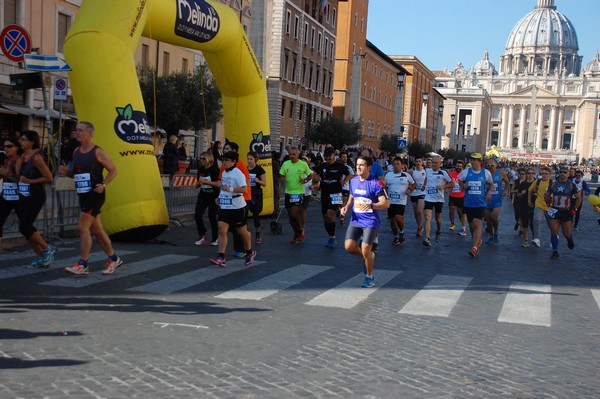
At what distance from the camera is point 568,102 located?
18925cm

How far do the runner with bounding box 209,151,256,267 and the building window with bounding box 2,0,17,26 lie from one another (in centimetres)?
1622

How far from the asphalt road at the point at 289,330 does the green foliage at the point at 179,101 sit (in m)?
17.6

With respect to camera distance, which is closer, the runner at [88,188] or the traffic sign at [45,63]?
the runner at [88,188]

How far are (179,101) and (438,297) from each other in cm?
2196

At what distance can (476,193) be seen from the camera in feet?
45.3

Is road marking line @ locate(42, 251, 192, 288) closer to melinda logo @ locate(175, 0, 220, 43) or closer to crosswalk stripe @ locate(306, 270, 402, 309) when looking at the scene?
crosswalk stripe @ locate(306, 270, 402, 309)

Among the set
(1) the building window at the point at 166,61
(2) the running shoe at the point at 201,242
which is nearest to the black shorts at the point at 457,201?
(2) the running shoe at the point at 201,242

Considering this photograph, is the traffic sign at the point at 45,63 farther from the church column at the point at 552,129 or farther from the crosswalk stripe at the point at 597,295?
the church column at the point at 552,129

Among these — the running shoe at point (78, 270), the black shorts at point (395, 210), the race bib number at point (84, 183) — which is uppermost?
the race bib number at point (84, 183)

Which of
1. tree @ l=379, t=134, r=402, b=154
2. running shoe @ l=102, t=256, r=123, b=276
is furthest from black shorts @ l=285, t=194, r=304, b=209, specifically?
tree @ l=379, t=134, r=402, b=154

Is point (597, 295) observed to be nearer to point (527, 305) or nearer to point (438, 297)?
point (527, 305)

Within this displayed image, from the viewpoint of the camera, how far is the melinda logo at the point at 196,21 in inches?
565

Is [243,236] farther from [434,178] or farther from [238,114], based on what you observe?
[238,114]

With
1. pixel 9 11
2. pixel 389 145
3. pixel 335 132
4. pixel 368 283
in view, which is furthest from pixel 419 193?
pixel 389 145
